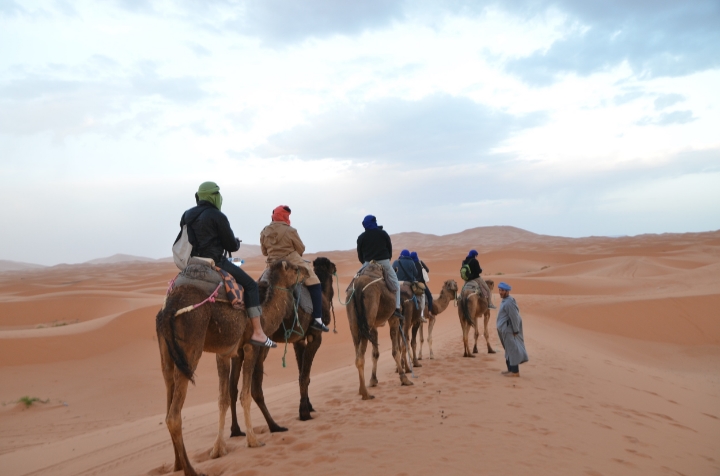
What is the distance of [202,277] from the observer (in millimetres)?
5992

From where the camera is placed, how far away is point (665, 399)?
415 inches

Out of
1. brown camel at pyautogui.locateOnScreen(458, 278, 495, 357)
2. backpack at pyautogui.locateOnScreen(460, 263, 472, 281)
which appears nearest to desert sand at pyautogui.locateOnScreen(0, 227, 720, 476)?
brown camel at pyautogui.locateOnScreen(458, 278, 495, 357)

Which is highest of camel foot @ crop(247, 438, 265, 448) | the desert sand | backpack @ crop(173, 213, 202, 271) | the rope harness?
backpack @ crop(173, 213, 202, 271)

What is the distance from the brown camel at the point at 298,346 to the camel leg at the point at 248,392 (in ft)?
0.57

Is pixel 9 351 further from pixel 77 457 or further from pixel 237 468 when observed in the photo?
pixel 237 468

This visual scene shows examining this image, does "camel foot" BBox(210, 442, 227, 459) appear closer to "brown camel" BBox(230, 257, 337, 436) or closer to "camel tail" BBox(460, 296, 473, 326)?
"brown camel" BBox(230, 257, 337, 436)

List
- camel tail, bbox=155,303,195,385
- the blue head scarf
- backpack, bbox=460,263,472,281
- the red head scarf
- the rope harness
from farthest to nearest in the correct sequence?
1. backpack, bbox=460,263,472,281
2. the blue head scarf
3. the red head scarf
4. the rope harness
5. camel tail, bbox=155,303,195,385

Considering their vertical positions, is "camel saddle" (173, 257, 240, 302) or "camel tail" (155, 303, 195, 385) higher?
"camel saddle" (173, 257, 240, 302)

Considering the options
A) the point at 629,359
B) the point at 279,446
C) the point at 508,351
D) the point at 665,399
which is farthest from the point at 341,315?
the point at 279,446

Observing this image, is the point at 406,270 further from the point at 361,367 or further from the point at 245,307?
the point at 245,307

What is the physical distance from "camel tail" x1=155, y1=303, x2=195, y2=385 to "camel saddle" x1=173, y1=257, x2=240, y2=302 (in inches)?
15.9

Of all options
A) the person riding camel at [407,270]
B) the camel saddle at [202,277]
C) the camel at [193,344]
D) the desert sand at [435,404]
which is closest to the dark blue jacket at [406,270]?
the person riding camel at [407,270]

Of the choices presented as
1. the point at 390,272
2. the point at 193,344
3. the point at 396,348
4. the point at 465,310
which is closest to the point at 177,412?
the point at 193,344

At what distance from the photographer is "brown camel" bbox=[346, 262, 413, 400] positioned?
9.34 meters
